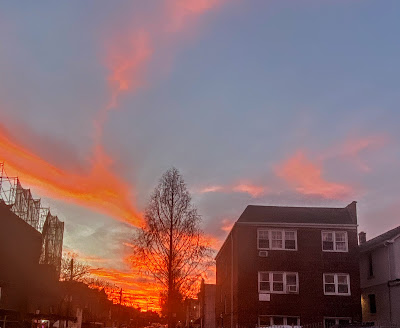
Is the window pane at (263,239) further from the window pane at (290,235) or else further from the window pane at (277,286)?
the window pane at (277,286)

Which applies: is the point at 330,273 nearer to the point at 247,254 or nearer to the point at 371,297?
the point at 371,297

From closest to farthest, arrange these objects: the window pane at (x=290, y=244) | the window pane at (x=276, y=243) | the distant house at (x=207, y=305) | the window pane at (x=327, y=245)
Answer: the window pane at (x=327, y=245)
the window pane at (x=290, y=244)
the window pane at (x=276, y=243)
the distant house at (x=207, y=305)

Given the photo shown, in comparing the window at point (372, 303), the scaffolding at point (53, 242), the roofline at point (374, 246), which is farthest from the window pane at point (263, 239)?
the scaffolding at point (53, 242)

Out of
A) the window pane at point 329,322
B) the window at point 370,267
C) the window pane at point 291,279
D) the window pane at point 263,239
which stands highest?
the window pane at point 263,239

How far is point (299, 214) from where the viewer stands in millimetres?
43156

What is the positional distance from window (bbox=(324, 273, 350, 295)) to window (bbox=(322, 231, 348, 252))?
6.74 ft

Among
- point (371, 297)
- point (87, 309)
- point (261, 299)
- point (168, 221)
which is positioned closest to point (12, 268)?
point (168, 221)

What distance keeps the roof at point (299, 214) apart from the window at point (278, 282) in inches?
169

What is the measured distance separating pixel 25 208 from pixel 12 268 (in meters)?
14.0

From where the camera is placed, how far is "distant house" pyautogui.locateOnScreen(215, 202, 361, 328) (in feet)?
130

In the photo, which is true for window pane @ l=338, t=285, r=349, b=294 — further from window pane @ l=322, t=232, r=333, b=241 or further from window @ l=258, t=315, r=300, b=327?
window @ l=258, t=315, r=300, b=327

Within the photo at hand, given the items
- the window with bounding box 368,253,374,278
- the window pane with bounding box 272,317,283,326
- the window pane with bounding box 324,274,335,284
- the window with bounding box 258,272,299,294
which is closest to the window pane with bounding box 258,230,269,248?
Answer: the window with bounding box 258,272,299,294

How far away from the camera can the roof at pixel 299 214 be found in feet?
137

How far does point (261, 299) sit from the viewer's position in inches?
1572
